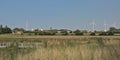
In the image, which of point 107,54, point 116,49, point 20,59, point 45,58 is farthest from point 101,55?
point 20,59

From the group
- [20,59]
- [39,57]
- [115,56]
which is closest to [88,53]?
[115,56]

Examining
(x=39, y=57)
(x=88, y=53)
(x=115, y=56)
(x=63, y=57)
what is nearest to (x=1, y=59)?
(x=39, y=57)

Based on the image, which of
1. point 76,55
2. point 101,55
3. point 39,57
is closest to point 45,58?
point 39,57

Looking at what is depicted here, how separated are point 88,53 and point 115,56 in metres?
1.11

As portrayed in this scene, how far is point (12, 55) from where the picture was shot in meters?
11.3

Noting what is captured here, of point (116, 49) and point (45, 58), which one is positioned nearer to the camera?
point (45, 58)

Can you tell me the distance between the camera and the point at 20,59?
413 inches

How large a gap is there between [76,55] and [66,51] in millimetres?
703

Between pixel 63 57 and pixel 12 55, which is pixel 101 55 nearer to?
pixel 63 57

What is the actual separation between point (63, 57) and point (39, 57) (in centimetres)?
85

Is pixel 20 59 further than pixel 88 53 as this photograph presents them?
No

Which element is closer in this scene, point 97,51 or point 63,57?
point 63,57

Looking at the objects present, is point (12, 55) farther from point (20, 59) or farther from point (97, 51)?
point (97, 51)

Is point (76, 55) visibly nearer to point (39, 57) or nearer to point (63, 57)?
point (63, 57)
